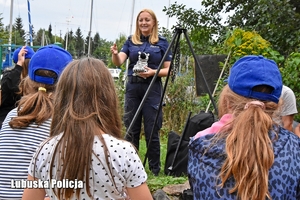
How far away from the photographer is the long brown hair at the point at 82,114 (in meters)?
1.63

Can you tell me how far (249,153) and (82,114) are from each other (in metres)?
0.70

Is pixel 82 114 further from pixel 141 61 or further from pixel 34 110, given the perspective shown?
pixel 141 61

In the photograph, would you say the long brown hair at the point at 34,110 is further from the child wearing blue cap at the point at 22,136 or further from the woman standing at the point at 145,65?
the woman standing at the point at 145,65

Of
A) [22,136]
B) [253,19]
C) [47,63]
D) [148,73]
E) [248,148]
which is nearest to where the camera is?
[248,148]

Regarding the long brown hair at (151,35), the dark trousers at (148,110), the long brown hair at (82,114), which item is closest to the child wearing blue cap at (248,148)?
the long brown hair at (82,114)

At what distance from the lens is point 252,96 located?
5.68ft

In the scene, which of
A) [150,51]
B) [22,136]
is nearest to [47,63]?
[22,136]

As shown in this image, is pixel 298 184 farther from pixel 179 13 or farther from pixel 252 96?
pixel 179 13

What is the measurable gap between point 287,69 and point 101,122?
3.23 meters

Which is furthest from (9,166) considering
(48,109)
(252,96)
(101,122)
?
(252,96)

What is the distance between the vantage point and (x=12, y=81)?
3.38 meters

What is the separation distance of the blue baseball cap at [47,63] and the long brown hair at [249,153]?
1.18 metres

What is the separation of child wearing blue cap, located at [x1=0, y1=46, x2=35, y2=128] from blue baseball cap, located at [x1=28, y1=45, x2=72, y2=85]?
3.29 ft

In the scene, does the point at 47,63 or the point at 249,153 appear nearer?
the point at 249,153
